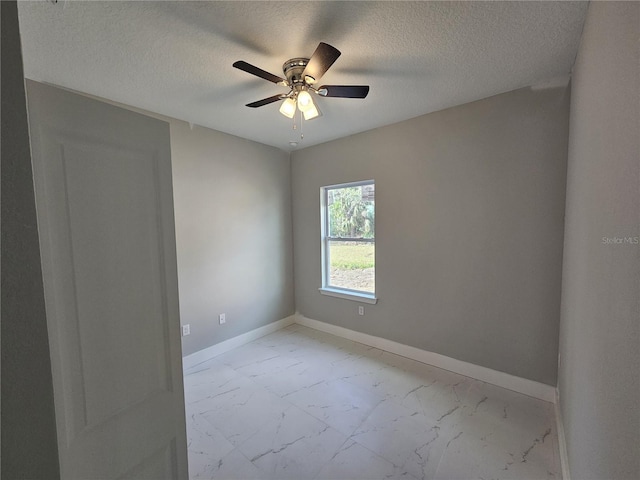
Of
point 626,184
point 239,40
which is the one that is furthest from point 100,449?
point 239,40

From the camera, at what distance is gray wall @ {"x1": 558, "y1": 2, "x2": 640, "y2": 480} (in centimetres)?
72

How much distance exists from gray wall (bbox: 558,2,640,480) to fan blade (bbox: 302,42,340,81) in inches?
41.4

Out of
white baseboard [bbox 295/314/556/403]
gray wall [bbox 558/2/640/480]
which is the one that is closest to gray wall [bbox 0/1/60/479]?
gray wall [bbox 558/2/640/480]

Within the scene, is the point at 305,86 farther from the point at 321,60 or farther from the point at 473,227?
the point at 473,227

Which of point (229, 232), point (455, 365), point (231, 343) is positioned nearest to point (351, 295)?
point (455, 365)

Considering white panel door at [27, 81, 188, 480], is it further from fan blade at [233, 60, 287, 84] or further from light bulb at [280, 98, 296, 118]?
light bulb at [280, 98, 296, 118]

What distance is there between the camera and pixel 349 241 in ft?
11.4

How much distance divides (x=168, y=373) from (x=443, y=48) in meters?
2.24

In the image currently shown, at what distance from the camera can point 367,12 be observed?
1.38 metres

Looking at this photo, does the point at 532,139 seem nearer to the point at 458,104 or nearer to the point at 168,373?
the point at 458,104

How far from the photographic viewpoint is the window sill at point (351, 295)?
3225 millimetres

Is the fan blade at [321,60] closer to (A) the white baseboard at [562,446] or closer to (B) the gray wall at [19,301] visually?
(B) the gray wall at [19,301]

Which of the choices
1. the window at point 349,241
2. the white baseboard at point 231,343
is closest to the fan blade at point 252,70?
the window at point 349,241

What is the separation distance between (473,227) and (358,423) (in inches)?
74.1
